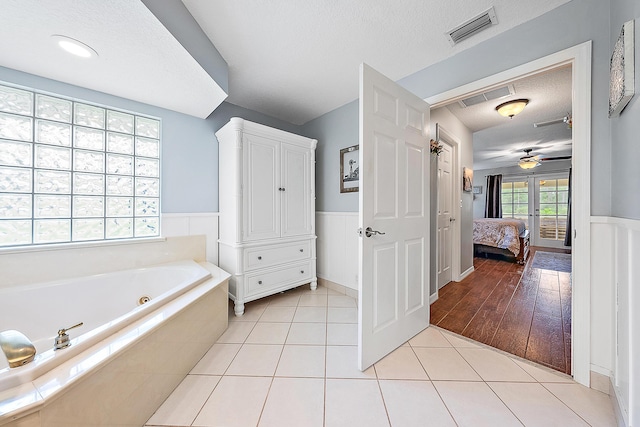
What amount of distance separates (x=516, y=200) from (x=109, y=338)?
28.7ft

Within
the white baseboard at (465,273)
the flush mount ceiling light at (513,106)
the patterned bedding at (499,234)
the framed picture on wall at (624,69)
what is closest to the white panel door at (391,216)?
the framed picture on wall at (624,69)

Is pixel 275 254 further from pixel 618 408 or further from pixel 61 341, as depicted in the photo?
pixel 618 408

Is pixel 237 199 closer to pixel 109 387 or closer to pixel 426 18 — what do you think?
pixel 109 387

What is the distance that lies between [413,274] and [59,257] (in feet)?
9.00

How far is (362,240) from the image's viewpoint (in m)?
1.42

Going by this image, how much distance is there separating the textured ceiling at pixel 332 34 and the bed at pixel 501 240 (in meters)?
3.69

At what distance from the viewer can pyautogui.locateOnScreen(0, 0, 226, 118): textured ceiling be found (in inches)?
45.9

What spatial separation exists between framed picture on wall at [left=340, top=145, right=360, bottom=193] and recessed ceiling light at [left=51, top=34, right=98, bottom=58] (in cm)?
219

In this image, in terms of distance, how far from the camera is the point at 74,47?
1.41 meters

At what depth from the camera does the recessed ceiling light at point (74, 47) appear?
1339 mm

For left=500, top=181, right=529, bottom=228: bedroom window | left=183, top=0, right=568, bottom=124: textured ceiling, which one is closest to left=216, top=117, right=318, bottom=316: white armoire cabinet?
left=183, top=0, right=568, bottom=124: textured ceiling

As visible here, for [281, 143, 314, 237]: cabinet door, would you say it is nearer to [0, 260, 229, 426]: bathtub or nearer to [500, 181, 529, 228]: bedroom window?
[0, 260, 229, 426]: bathtub

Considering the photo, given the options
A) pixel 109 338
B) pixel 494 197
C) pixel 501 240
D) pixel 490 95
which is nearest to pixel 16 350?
pixel 109 338

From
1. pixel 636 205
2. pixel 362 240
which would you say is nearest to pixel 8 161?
pixel 362 240
